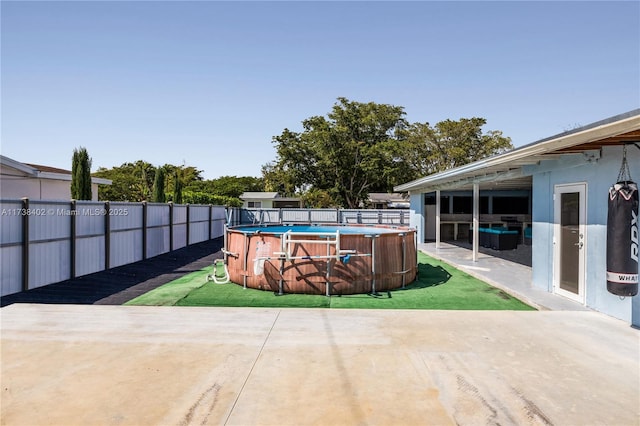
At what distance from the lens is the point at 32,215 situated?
7.45 m

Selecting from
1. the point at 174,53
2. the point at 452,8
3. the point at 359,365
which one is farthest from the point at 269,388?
the point at 174,53

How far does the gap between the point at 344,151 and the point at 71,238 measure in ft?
98.0

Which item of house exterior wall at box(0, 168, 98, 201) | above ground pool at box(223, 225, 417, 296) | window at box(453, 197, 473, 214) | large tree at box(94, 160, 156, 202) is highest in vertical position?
large tree at box(94, 160, 156, 202)

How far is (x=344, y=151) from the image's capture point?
119 feet

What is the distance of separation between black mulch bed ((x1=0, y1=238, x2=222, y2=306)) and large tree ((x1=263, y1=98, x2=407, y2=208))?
25.5 metres

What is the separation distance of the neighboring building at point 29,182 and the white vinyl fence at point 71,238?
5572mm

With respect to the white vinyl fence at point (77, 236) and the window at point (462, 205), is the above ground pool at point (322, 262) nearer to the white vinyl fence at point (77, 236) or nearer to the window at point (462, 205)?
the white vinyl fence at point (77, 236)

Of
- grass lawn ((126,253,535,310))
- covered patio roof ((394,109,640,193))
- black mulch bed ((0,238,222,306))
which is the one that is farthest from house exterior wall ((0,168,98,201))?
covered patio roof ((394,109,640,193))

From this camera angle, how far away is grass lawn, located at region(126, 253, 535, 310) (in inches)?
253

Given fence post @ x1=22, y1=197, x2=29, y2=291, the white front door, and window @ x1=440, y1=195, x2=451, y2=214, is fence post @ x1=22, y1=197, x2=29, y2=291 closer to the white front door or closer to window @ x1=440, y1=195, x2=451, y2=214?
the white front door

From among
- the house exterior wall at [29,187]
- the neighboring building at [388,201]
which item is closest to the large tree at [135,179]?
the house exterior wall at [29,187]

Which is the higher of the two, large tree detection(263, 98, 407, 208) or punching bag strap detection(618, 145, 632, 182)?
large tree detection(263, 98, 407, 208)

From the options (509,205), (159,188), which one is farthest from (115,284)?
(509,205)

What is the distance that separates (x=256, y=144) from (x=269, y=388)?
38991 mm
